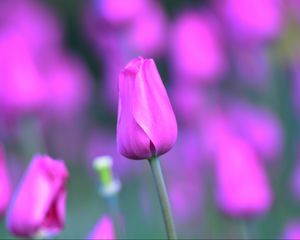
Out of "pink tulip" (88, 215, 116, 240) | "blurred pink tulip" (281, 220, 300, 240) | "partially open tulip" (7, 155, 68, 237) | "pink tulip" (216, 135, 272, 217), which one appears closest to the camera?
"pink tulip" (88, 215, 116, 240)

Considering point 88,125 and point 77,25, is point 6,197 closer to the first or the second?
point 88,125

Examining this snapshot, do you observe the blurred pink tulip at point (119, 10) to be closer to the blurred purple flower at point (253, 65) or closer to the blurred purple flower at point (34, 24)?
the blurred purple flower at point (253, 65)

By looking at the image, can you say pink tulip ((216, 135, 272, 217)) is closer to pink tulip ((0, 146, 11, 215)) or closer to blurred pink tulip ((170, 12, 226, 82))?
pink tulip ((0, 146, 11, 215))

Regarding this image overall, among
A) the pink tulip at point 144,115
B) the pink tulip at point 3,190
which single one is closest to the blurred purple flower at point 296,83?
the pink tulip at point 3,190

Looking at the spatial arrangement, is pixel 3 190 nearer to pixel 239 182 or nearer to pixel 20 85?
pixel 239 182

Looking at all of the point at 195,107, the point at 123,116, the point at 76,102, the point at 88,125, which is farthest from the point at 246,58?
the point at 123,116

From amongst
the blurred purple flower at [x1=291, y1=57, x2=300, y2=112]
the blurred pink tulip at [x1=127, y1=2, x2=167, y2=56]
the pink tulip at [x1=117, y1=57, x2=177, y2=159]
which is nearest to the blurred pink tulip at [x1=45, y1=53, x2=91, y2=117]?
the blurred pink tulip at [x1=127, y1=2, x2=167, y2=56]
